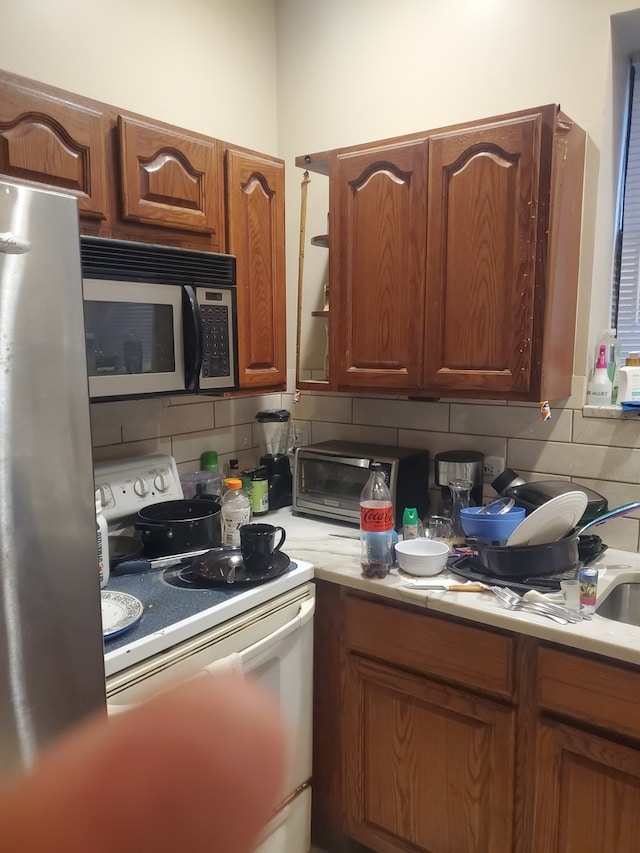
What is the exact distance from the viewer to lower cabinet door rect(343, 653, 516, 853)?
1.46 metres

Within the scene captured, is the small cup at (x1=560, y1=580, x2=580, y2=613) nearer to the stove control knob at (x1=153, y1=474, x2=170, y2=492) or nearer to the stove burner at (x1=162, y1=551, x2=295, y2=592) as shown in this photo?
the stove burner at (x1=162, y1=551, x2=295, y2=592)

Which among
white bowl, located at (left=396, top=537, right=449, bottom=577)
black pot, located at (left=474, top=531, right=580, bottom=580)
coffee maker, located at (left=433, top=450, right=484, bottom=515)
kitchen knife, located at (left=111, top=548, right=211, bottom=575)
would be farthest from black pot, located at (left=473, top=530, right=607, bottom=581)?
kitchen knife, located at (left=111, top=548, right=211, bottom=575)

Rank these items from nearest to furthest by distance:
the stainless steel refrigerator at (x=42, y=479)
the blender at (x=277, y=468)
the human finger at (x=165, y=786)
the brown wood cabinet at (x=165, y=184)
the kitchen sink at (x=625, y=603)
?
the human finger at (x=165, y=786) < the stainless steel refrigerator at (x=42, y=479) < the brown wood cabinet at (x=165, y=184) < the kitchen sink at (x=625, y=603) < the blender at (x=277, y=468)

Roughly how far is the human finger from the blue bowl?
119cm

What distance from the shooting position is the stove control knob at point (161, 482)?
189cm

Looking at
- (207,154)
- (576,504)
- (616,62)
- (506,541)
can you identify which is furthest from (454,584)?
(616,62)

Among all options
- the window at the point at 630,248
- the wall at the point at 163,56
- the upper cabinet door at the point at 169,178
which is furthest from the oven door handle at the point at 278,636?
the wall at the point at 163,56

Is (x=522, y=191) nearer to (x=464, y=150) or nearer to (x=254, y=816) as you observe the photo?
(x=464, y=150)

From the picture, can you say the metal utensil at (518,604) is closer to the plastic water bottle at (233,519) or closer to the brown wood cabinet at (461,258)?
the brown wood cabinet at (461,258)

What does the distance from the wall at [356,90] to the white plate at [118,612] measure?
59 centimetres

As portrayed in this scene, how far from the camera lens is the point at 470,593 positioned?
150 centimetres

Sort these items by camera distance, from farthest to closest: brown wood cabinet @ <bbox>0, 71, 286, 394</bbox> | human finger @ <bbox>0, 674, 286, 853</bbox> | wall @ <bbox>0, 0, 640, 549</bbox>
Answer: wall @ <bbox>0, 0, 640, 549</bbox>, brown wood cabinet @ <bbox>0, 71, 286, 394</bbox>, human finger @ <bbox>0, 674, 286, 853</bbox>

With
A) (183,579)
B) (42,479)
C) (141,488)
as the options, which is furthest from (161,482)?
(42,479)

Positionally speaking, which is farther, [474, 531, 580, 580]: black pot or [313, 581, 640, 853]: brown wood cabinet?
[474, 531, 580, 580]: black pot
